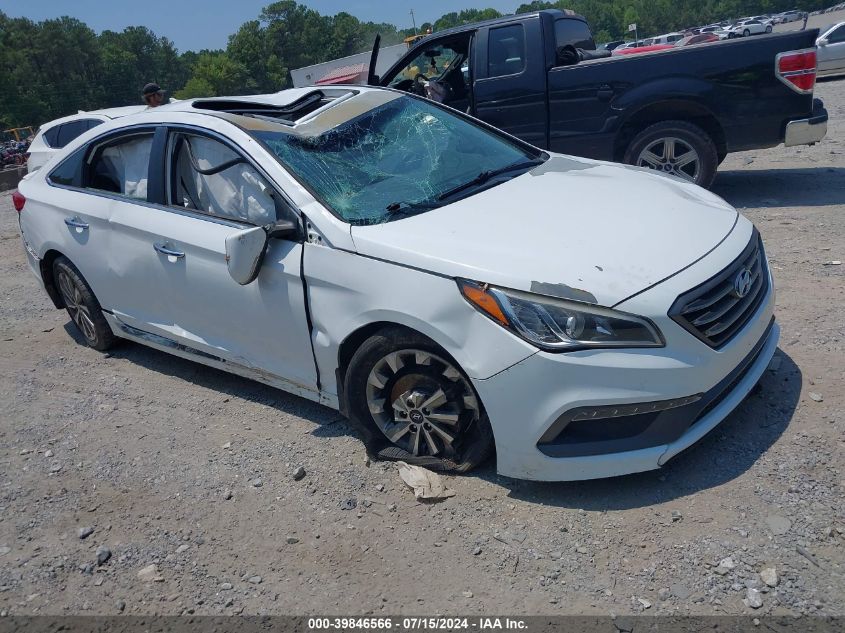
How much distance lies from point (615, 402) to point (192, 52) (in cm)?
13484

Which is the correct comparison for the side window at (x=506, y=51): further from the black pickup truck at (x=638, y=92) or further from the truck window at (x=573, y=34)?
the truck window at (x=573, y=34)

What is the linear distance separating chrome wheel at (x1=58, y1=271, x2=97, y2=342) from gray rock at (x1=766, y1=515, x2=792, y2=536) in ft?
14.6

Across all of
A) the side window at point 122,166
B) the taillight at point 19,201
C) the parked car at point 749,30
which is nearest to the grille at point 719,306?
the side window at point 122,166

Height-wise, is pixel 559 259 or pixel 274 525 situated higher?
pixel 559 259

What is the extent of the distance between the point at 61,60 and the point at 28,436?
10035 centimetres

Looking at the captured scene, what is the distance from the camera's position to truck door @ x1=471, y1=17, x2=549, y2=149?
24.3 feet

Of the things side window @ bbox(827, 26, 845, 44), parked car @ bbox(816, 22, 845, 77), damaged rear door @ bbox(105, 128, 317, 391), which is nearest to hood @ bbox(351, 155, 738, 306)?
damaged rear door @ bbox(105, 128, 317, 391)

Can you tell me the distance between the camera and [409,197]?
368 centimetres

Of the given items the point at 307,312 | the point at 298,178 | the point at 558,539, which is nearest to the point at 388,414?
the point at 307,312

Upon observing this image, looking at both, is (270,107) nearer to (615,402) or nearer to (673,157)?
(615,402)

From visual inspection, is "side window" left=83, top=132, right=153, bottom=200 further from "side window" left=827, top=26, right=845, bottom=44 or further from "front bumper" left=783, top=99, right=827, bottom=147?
"side window" left=827, top=26, right=845, bottom=44

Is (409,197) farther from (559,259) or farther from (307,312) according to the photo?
(559,259)

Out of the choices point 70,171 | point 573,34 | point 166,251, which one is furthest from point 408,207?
point 573,34

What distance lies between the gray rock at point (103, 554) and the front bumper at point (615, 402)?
5.75ft
